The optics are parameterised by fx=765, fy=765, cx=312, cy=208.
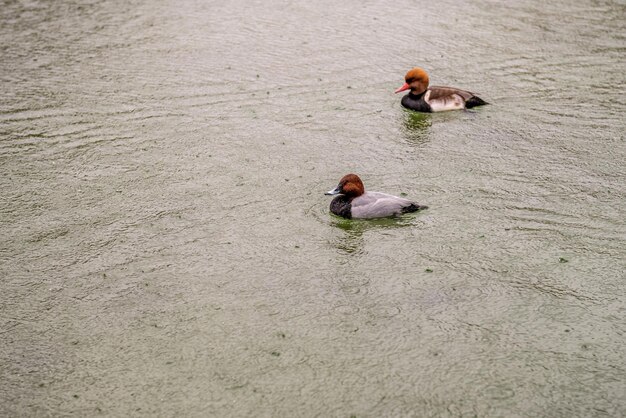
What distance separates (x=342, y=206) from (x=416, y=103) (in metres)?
2.40

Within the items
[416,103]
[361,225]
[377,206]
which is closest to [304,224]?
[361,225]

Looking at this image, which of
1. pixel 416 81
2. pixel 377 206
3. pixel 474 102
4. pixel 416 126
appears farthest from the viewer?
pixel 416 81

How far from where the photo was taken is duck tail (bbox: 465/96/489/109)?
767cm

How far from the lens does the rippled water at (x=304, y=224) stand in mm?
4250

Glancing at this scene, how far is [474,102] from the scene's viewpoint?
25.3 feet

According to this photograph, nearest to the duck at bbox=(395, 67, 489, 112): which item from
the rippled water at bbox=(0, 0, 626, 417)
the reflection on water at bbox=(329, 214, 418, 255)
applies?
the rippled water at bbox=(0, 0, 626, 417)

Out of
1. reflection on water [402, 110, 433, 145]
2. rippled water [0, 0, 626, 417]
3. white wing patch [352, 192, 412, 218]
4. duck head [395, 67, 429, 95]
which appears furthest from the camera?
duck head [395, 67, 429, 95]

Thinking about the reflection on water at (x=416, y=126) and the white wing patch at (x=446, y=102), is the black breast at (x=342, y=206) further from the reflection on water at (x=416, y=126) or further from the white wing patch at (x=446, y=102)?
the white wing patch at (x=446, y=102)

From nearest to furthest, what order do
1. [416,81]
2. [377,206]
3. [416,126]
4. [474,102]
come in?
[377,206]
[416,126]
[474,102]
[416,81]

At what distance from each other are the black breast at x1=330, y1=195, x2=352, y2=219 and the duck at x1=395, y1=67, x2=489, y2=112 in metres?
2.30

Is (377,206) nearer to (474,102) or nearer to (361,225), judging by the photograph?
(361,225)

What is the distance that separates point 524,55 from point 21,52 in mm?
5948

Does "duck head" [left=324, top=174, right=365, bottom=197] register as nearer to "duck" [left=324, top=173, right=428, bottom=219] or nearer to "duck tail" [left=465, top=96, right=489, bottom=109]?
"duck" [left=324, top=173, right=428, bottom=219]

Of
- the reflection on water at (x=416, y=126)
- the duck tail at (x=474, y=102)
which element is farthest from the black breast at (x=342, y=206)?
the duck tail at (x=474, y=102)
